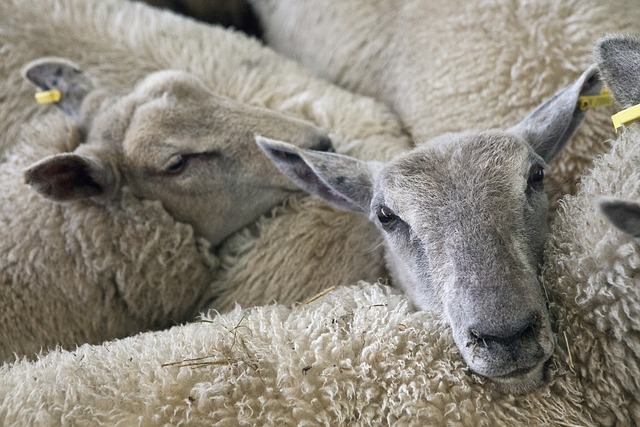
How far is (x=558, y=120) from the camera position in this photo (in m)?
2.42

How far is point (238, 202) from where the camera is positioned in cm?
290

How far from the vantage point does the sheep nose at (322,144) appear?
2.84 meters

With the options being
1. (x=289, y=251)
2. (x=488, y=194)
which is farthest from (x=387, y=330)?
(x=289, y=251)

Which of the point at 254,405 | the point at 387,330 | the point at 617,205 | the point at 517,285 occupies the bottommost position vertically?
the point at 254,405

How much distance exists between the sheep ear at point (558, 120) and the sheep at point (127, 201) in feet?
2.84

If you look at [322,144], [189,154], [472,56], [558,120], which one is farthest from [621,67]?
[189,154]

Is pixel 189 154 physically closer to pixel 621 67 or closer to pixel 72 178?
pixel 72 178

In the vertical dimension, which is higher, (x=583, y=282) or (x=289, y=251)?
(x=583, y=282)

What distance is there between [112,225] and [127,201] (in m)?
0.12

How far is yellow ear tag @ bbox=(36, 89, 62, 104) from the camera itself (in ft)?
10.0

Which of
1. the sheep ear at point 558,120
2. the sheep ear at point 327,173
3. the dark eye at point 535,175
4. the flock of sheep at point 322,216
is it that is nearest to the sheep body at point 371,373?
the flock of sheep at point 322,216

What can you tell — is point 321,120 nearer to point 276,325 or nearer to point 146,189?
point 146,189

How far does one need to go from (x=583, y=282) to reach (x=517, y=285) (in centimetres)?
21

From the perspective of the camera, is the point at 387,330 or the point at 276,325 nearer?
the point at 387,330
